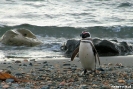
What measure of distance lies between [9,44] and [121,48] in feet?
12.3

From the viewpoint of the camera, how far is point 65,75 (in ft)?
24.4

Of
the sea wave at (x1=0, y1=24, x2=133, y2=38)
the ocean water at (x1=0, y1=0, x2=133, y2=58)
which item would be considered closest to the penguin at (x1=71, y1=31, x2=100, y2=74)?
the ocean water at (x1=0, y1=0, x2=133, y2=58)

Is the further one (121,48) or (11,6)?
(11,6)

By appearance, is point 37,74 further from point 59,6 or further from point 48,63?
point 59,6

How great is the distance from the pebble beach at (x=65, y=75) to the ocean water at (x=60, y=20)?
88.8 inches

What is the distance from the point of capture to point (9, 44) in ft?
43.0

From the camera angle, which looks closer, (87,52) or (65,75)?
(65,75)

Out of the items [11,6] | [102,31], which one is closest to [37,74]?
[102,31]

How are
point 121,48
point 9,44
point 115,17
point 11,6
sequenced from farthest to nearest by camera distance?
1. point 11,6
2. point 115,17
3. point 9,44
4. point 121,48

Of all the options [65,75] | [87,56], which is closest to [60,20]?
[87,56]

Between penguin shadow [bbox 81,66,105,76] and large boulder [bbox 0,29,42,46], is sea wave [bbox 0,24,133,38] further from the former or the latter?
penguin shadow [bbox 81,66,105,76]

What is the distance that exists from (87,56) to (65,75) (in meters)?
0.76

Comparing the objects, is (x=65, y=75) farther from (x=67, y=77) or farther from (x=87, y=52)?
(x=87, y=52)

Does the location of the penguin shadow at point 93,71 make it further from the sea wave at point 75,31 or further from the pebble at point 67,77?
the sea wave at point 75,31
